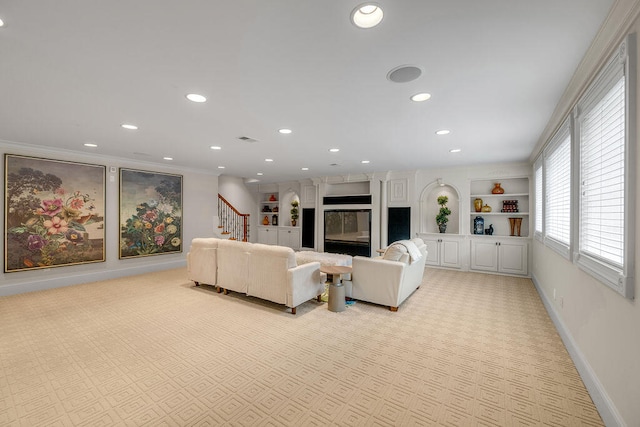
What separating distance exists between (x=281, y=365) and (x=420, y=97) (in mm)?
2793

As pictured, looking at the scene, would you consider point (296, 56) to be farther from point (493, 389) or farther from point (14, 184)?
point (14, 184)

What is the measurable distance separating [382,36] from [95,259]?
20.8 feet

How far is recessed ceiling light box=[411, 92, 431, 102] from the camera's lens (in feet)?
8.05

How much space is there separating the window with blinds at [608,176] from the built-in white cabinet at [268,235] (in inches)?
327

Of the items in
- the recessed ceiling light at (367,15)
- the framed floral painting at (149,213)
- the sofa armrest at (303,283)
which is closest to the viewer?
the recessed ceiling light at (367,15)

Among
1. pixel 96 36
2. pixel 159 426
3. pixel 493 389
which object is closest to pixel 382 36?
pixel 96 36

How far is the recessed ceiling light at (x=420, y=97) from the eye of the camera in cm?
245

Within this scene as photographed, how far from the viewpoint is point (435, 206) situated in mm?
6949

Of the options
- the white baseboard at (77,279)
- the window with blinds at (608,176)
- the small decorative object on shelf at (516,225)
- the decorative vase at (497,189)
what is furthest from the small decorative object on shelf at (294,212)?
the window with blinds at (608,176)

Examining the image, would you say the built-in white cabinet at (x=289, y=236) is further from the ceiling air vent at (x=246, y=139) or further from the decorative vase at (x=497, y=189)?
the decorative vase at (x=497, y=189)

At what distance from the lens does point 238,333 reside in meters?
3.09

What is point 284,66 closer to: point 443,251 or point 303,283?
point 303,283

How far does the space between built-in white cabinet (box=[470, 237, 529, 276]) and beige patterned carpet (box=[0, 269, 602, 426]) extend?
6.33 feet

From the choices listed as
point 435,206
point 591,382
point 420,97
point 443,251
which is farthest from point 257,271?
point 435,206
